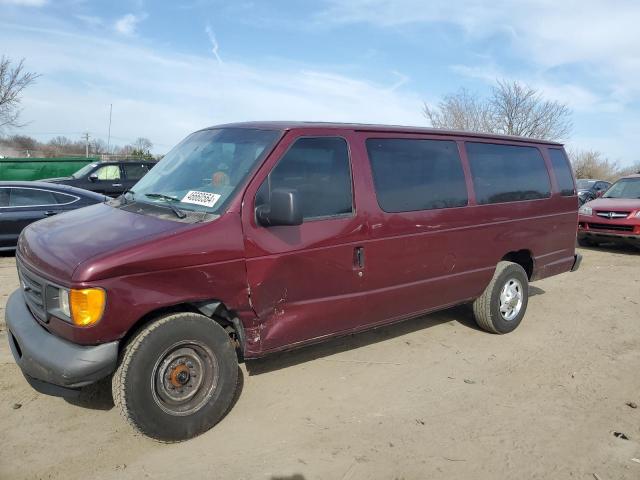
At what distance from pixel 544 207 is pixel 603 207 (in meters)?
6.51

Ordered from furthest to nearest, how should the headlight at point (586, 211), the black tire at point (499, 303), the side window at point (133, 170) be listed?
the side window at point (133, 170), the headlight at point (586, 211), the black tire at point (499, 303)

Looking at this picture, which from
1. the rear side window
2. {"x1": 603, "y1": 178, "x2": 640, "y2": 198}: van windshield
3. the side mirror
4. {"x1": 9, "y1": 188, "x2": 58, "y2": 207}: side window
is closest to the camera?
the side mirror

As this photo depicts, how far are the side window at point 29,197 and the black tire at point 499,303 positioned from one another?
7.39m

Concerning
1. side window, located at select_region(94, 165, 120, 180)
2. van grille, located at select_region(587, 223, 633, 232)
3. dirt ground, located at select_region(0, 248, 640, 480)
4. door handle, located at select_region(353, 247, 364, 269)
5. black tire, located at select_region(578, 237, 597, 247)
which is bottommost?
dirt ground, located at select_region(0, 248, 640, 480)

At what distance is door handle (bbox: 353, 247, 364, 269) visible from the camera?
3.98 meters

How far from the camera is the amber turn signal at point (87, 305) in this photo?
9.43 ft

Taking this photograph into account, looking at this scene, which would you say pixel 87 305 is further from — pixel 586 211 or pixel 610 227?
pixel 586 211


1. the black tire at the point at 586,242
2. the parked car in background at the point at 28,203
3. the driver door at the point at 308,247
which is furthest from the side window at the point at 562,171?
the parked car in background at the point at 28,203

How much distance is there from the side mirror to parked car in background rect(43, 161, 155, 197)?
10.9m

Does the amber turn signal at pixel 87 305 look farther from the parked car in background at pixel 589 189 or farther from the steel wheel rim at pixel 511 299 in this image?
the parked car in background at pixel 589 189

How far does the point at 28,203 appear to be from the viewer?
8852mm

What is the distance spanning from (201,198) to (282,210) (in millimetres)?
636

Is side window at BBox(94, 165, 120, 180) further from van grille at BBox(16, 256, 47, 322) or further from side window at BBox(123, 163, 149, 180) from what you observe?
van grille at BBox(16, 256, 47, 322)

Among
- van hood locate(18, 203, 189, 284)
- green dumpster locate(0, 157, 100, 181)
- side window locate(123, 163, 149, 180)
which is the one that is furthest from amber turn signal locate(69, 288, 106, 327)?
green dumpster locate(0, 157, 100, 181)
